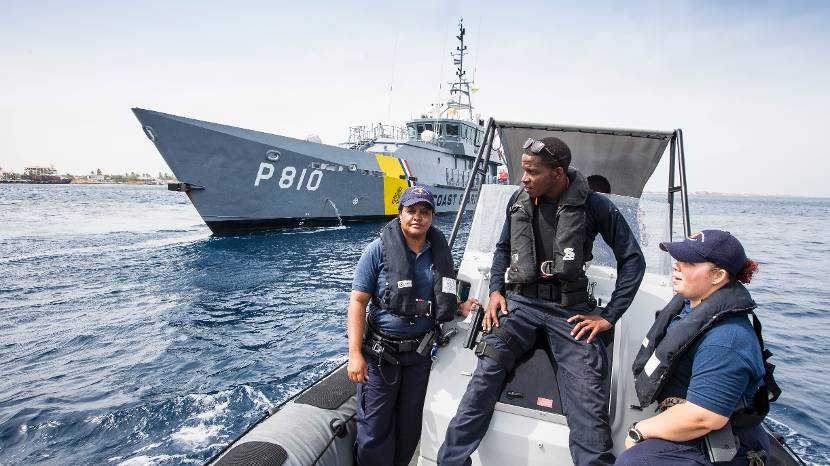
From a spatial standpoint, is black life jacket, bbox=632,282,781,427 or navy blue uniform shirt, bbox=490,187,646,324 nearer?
black life jacket, bbox=632,282,781,427

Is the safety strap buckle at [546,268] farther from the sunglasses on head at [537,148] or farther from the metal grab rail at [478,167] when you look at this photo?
the metal grab rail at [478,167]

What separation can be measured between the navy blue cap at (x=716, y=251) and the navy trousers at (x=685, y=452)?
769 millimetres

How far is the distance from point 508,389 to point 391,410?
2.60 ft

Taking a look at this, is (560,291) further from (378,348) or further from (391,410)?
(391,410)

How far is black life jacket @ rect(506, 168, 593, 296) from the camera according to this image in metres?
2.71

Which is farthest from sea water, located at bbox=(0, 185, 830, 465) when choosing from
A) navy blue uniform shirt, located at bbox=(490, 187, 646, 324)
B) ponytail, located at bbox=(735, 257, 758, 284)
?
ponytail, located at bbox=(735, 257, 758, 284)

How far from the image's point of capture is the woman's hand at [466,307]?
3295mm

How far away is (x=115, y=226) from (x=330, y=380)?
907 inches

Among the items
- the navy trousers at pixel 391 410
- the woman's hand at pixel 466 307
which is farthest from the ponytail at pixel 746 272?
the navy trousers at pixel 391 410

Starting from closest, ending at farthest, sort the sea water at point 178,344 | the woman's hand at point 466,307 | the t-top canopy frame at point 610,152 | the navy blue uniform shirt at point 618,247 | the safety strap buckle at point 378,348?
the navy blue uniform shirt at point 618,247 → the safety strap buckle at point 378,348 → the woman's hand at point 466,307 → the t-top canopy frame at point 610,152 → the sea water at point 178,344

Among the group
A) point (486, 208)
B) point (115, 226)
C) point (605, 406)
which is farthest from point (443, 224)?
point (605, 406)

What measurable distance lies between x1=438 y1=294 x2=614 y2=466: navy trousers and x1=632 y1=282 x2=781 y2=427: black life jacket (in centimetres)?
30

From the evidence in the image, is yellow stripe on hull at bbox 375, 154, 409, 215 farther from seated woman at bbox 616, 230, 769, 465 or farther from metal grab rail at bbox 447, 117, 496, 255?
seated woman at bbox 616, 230, 769, 465

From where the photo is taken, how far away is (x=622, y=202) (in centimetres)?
411
